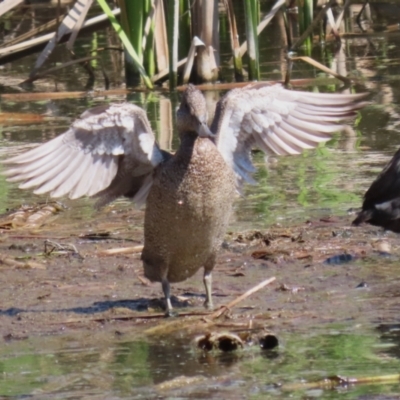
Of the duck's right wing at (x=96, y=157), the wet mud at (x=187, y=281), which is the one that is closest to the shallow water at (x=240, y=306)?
the wet mud at (x=187, y=281)

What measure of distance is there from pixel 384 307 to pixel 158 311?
1.13 m

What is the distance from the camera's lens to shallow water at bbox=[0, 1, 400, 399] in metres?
4.29

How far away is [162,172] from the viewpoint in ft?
18.6

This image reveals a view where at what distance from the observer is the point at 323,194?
7609mm

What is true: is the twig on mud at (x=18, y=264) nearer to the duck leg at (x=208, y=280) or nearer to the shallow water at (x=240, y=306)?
the shallow water at (x=240, y=306)

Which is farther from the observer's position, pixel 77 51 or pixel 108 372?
pixel 77 51

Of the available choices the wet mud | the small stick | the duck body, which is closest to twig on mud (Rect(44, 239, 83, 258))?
the wet mud

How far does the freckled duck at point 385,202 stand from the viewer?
591 cm

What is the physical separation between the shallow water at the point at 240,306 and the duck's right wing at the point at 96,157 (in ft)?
1.94

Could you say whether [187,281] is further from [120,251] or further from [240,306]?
[240,306]

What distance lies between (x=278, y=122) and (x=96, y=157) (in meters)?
1.10

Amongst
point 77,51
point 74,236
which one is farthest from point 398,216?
point 77,51

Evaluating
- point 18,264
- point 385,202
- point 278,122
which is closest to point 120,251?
point 18,264

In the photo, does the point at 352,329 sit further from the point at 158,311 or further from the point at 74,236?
the point at 74,236
